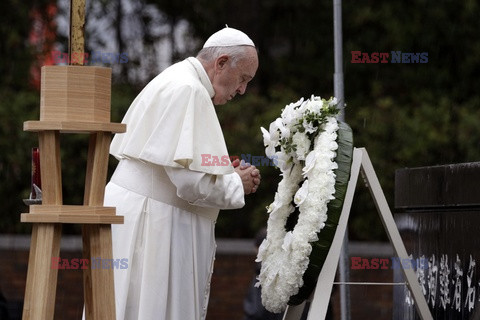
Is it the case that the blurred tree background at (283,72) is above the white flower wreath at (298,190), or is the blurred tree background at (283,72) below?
above

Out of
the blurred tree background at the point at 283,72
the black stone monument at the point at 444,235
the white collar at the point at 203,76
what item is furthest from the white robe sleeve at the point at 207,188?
the blurred tree background at the point at 283,72

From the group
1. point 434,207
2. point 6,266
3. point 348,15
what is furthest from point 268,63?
point 434,207

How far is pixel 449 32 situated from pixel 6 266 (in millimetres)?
5466

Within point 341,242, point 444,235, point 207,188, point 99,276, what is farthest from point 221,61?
point 444,235

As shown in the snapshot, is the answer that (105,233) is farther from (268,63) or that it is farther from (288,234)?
(268,63)

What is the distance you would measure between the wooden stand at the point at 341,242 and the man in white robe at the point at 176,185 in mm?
476

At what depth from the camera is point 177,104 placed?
529 cm

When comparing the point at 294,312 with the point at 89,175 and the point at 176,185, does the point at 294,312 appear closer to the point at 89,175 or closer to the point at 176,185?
the point at 176,185

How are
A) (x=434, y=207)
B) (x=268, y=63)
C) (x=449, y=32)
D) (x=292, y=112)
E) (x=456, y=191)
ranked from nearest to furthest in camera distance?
(x=292, y=112) → (x=456, y=191) → (x=434, y=207) → (x=449, y=32) → (x=268, y=63)

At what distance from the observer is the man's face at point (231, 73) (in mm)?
5547

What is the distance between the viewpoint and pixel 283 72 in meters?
13.3

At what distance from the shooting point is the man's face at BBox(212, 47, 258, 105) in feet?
18.2

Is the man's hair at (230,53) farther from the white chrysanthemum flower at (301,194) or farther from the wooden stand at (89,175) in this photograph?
the wooden stand at (89,175)

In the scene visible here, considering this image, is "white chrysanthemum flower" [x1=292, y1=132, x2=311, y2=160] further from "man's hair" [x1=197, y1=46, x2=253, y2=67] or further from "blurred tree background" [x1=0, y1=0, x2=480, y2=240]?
"blurred tree background" [x1=0, y1=0, x2=480, y2=240]
